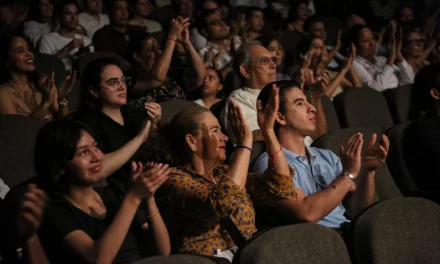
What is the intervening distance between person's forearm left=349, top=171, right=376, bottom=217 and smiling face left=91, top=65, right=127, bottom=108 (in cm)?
99

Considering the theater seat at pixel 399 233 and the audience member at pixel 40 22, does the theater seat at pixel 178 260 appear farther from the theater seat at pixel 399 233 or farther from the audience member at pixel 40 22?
the audience member at pixel 40 22

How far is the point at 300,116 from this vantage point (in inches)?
101

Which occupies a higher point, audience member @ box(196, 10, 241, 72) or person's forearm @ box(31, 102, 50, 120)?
person's forearm @ box(31, 102, 50, 120)

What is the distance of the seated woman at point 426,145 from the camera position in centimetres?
302

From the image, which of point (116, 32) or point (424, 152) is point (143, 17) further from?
point (424, 152)

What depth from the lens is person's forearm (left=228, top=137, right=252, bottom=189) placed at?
2.15m

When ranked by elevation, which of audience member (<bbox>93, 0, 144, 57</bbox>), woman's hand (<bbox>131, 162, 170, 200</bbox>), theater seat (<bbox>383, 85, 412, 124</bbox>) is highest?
woman's hand (<bbox>131, 162, 170, 200</bbox>)

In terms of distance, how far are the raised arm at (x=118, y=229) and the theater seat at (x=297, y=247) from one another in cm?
31

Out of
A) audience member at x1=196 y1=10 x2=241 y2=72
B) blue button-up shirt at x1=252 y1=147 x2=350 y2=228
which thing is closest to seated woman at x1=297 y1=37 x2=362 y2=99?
audience member at x1=196 y1=10 x2=241 y2=72

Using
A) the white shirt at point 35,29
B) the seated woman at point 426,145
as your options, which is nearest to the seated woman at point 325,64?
the seated woman at point 426,145

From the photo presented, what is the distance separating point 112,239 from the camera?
5.91ft

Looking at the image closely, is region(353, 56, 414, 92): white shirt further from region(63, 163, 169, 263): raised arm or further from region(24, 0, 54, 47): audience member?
region(63, 163, 169, 263): raised arm

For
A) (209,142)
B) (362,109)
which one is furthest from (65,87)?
(362,109)

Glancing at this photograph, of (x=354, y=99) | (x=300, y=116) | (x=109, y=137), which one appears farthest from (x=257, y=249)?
(x=354, y=99)
